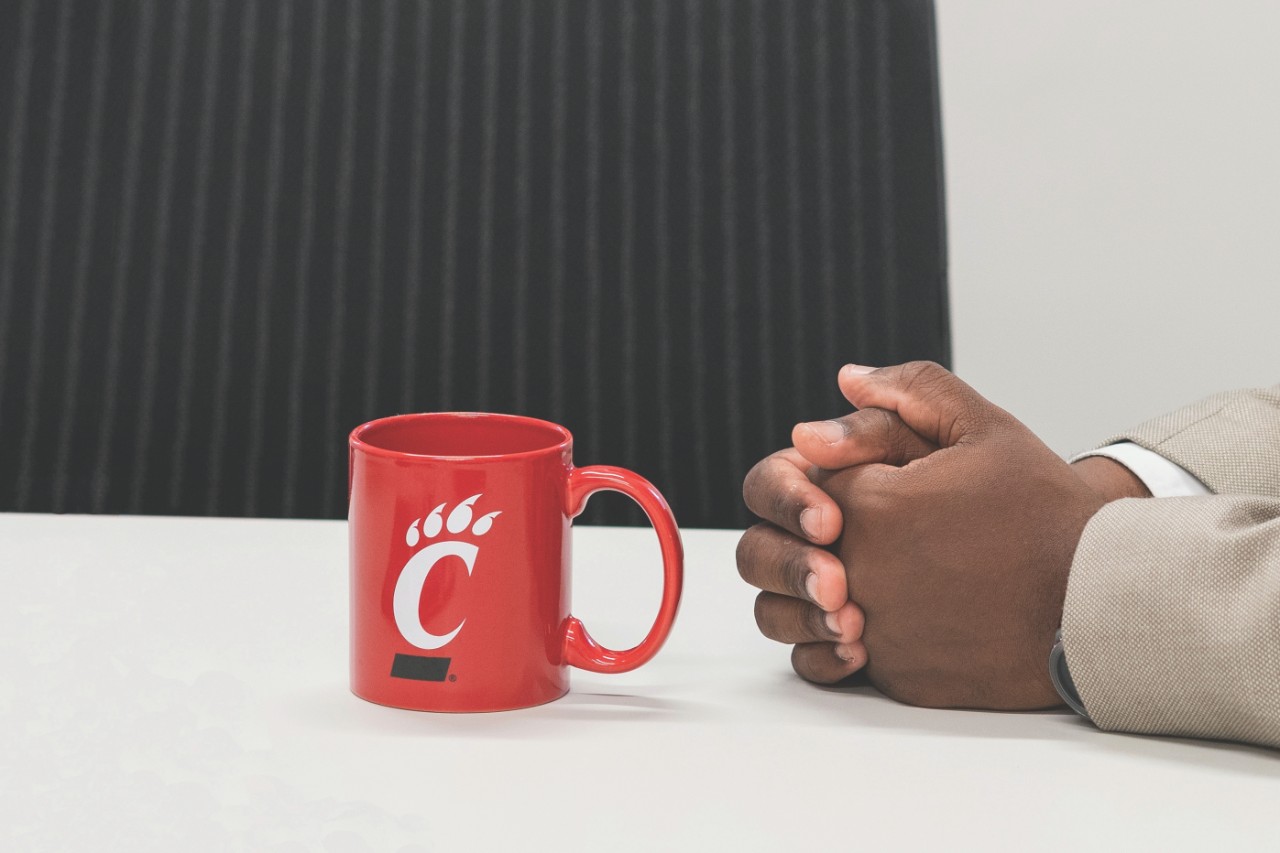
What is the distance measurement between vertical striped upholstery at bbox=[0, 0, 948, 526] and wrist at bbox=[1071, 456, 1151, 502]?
59 cm

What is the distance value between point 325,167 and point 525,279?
239mm

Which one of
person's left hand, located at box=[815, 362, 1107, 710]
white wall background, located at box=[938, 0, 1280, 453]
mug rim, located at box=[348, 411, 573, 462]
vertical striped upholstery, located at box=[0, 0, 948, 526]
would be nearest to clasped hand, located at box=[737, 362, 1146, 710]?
person's left hand, located at box=[815, 362, 1107, 710]

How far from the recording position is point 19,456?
1.38m

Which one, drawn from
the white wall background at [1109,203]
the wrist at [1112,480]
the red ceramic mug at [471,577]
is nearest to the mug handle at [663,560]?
the red ceramic mug at [471,577]

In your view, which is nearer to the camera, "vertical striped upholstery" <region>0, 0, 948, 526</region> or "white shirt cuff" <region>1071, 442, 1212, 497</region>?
"white shirt cuff" <region>1071, 442, 1212, 497</region>

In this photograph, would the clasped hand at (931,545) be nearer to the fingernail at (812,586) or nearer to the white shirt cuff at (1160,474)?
the fingernail at (812,586)

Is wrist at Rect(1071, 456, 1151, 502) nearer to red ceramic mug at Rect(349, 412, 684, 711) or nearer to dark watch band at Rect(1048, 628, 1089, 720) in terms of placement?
dark watch band at Rect(1048, 628, 1089, 720)

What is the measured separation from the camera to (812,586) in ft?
2.14

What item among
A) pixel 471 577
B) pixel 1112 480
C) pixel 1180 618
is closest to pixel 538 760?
pixel 471 577

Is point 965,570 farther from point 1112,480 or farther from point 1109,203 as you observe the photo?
point 1109,203

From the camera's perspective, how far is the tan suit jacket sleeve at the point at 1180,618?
568 mm

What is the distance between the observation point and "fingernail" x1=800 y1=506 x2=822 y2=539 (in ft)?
2.14

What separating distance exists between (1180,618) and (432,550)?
1.11 ft

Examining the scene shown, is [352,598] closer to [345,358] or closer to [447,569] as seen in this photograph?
[447,569]
